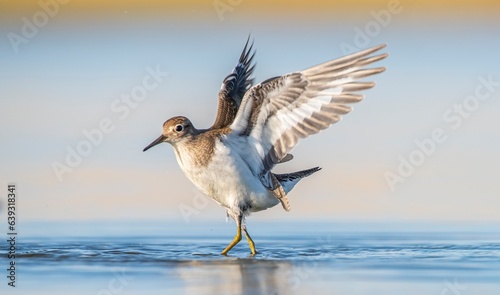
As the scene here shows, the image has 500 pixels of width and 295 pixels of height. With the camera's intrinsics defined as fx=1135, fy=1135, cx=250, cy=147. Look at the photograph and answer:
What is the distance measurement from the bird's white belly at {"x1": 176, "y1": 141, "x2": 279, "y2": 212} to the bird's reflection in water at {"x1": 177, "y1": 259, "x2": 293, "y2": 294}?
2.76 ft

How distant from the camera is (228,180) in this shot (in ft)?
41.3

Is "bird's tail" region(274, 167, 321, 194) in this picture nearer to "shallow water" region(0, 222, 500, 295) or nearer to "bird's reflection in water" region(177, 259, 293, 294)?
"shallow water" region(0, 222, 500, 295)

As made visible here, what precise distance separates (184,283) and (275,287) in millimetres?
872

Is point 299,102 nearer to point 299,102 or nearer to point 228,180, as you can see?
point 299,102

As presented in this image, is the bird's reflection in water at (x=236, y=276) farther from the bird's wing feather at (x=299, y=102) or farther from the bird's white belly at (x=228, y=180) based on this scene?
the bird's wing feather at (x=299, y=102)

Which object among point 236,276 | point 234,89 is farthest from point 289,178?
point 236,276

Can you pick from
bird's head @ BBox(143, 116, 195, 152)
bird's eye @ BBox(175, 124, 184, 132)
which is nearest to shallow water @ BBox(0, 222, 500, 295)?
bird's head @ BBox(143, 116, 195, 152)

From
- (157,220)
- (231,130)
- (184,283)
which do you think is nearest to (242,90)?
(231,130)

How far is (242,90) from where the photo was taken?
46.3ft

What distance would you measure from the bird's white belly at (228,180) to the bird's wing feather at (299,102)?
293 mm

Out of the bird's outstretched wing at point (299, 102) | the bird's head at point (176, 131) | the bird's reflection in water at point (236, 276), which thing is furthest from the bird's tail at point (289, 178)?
the bird's reflection in water at point (236, 276)

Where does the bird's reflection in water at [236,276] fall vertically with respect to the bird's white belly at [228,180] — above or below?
below

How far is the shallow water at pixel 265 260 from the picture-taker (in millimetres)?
10383

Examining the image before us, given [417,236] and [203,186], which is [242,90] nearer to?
[203,186]
